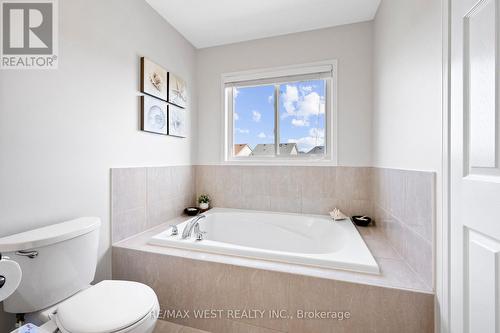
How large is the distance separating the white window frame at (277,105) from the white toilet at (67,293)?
167 centimetres

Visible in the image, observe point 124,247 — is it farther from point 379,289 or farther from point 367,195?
point 367,195

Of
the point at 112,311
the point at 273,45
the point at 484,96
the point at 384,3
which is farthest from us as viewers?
the point at 273,45

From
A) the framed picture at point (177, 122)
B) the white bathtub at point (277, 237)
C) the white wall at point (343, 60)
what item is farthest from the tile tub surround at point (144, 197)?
the white wall at point (343, 60)

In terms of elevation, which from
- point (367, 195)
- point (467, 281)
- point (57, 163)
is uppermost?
point (57, 163)

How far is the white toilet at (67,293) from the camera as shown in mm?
896

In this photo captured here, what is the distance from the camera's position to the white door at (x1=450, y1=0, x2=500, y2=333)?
667 mm

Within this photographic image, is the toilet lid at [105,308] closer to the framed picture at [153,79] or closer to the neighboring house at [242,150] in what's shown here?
the framed picture at [153,79]

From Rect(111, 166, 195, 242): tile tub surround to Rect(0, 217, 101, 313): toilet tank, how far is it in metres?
0.42

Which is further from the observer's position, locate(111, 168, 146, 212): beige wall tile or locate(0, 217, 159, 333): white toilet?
locate(111, 168, 146, 212): beige wall tile

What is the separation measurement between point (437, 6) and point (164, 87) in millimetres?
2008

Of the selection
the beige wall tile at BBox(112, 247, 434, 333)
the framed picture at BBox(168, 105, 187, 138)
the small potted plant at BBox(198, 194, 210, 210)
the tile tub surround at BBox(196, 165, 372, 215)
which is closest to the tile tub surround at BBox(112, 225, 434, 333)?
the beige wall tile at BBox(112, 247, 434, 333)

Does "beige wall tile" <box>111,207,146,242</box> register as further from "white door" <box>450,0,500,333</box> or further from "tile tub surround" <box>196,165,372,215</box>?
"white door" <box>450,0,500,333</box>

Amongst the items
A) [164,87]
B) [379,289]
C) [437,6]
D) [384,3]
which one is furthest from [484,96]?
[164,87]

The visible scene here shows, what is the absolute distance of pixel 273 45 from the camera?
7.79 ft
